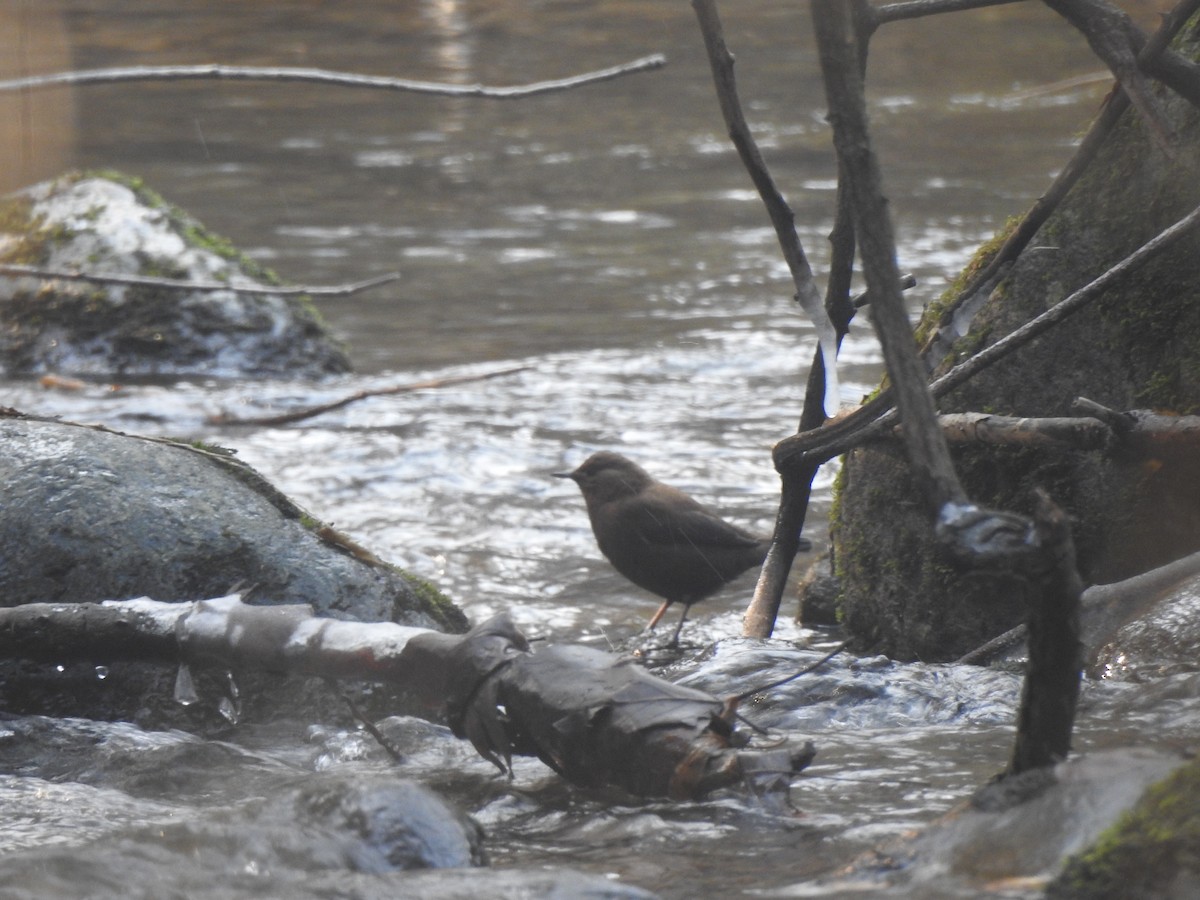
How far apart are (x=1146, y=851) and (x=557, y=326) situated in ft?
24.2

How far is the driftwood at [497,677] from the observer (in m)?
2.54

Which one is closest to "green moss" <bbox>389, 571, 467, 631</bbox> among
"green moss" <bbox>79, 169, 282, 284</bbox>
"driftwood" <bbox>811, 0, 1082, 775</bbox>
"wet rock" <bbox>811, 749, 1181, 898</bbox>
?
"wet rock" <bbox>811, 749, 1181, 898</bbox>

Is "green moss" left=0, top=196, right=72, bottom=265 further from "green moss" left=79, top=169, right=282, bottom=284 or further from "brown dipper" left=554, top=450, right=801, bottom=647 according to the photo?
"brown dipper" left=554, top=450, right=801, bottom=647

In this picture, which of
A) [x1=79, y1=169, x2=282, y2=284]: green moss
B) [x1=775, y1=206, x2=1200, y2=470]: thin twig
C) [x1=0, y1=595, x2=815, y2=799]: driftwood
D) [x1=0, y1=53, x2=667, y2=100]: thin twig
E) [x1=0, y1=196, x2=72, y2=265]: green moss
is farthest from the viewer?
[x1=79, y1=169, x2=282, y2=284]: green moss

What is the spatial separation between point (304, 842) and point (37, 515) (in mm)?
1739

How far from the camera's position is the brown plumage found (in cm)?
512

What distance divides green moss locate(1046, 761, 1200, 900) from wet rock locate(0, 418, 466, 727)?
80.4 inches

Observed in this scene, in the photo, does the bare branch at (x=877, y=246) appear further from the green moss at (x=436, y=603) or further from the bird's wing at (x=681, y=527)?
the bird's wing at (x=681, y=527)

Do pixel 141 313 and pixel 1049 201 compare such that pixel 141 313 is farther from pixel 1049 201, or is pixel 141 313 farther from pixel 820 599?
pixel 1049 201

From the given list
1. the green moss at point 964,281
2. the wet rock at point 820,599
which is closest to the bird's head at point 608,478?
the wet rock at point 820,599

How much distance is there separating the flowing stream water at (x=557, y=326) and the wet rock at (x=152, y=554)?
198mm

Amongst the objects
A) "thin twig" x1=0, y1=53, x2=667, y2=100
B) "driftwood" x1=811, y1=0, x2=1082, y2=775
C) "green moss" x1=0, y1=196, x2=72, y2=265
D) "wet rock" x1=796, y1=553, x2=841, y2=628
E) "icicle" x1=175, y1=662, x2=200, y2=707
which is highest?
"thin twig" x1=0, y1=53, x2=667, y2=100

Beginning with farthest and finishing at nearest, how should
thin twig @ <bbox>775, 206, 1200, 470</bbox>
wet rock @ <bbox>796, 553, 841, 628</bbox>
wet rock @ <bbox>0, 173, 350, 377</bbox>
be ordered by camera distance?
wet rock @ <bbox>0, 173, 350, 377</bbox> → wet rock @ <bbox>796, 553, 841, 628</bbox> → thin twig @ <bbox>775, 206, 1200, 470</bbox>

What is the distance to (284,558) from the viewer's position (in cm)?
383
